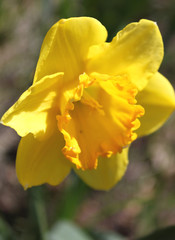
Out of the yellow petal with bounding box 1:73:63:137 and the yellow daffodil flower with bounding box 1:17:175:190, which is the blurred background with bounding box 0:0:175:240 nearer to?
the yellow daffodil flower with bounding box 1:17:175:190

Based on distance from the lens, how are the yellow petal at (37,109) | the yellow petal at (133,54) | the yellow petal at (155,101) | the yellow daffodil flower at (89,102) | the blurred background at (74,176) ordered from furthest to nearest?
the blurred background at (74,176) → the yellow petal at (155,101) → the yellow petal at (133,54) → the yellow daffodil flower at (89,102) → the yellow petal at (37,109)

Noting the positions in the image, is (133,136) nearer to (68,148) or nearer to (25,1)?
(68,148)

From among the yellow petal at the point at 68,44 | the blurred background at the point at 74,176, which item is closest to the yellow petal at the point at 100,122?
the yellow petal at the point at 68,44

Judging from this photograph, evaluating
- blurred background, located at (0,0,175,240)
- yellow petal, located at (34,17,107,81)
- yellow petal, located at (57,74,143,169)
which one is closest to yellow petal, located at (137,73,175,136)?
yellow petal, located at (57,74,143,169)

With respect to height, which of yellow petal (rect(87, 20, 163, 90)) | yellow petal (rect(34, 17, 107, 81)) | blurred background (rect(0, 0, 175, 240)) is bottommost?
blurred background (rect(0, 0, 175, 240))

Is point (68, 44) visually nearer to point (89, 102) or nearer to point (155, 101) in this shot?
point (89, 102)

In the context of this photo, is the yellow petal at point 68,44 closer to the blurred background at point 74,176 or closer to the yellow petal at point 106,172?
the yellow petal at point 106,172

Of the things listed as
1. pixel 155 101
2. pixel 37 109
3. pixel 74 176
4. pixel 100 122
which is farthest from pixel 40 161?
pixel 74 176
